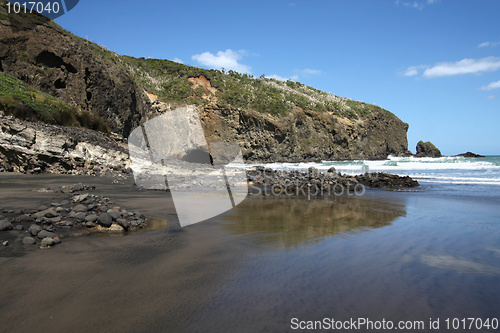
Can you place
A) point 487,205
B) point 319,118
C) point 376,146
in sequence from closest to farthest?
point 487,205 < point 319,118 < point 376,146

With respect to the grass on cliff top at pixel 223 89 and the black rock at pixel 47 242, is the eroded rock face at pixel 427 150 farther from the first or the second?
the black rock at pixel 47 242

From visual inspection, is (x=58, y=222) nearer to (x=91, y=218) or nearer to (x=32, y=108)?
(x=91, y=218)

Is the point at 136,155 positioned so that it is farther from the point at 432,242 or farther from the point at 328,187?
the point at 432,242

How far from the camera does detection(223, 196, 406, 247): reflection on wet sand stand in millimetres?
5574

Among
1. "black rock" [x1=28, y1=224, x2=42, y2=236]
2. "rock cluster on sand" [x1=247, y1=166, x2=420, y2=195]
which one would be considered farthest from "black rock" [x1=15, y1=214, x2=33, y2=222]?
"rock cluster on sand" [x1=247, y1=166, x2=420, y2=195]

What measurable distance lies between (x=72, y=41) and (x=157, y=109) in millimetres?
18376

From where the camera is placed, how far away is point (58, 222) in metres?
4.98

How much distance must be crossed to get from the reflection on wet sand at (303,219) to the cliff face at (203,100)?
20.7 metres

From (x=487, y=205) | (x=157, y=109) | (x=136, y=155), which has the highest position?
(x=157, y=109)

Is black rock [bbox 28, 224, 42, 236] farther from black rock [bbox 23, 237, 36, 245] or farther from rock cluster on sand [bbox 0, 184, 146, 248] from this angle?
black rock [bbox 23, 237, 36, 245]

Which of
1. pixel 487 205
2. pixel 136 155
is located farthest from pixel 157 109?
pixel 487 205

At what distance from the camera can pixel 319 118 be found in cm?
5219

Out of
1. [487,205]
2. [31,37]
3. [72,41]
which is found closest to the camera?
[487,205]

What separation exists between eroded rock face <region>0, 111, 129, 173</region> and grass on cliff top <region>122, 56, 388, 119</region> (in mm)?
29653
